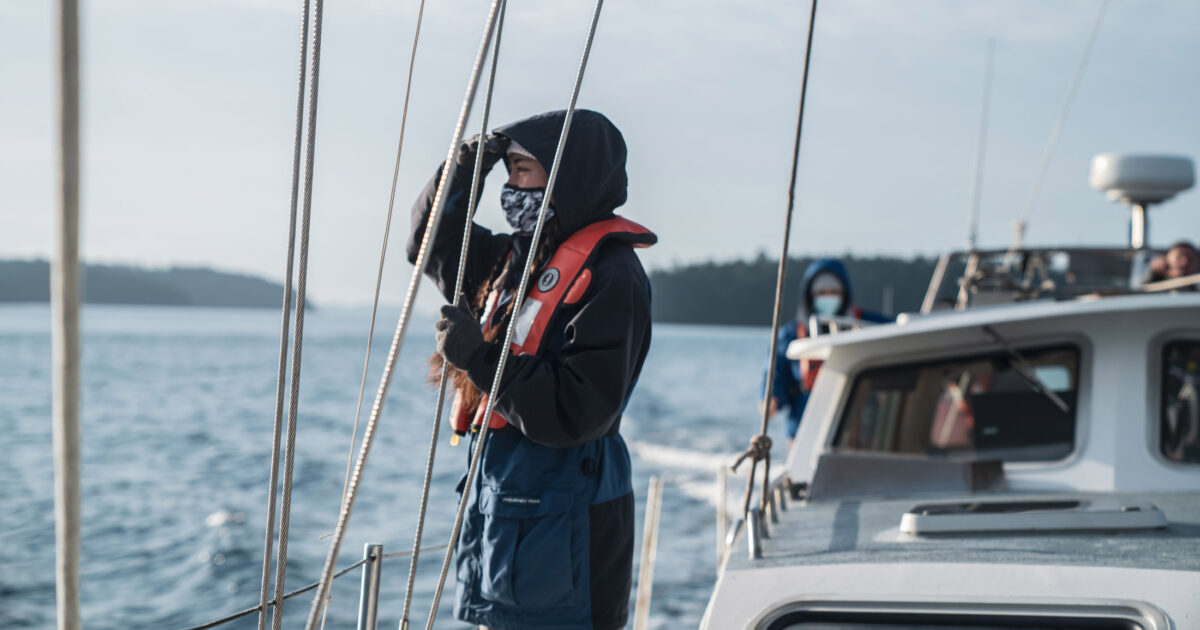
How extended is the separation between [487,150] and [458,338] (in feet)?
1.91

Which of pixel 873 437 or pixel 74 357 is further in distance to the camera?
pixel 873 437

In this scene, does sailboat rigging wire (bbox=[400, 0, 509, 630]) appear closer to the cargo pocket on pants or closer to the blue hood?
the cargo pocket on pants

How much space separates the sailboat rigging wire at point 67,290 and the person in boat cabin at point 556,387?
115 cm

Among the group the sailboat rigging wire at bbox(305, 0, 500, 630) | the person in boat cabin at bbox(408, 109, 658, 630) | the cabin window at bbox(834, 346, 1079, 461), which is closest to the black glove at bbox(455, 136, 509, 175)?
the person in boat cabin at bbox(408, 109, 658, 630)

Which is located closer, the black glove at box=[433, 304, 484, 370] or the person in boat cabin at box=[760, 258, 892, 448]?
the black glove at box=[433, 304, 484, 370]

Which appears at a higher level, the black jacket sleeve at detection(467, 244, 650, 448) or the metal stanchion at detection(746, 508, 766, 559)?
the black jacket sleeve at detection(467, 244, 650, 448)

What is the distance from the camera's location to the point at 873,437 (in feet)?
15.3

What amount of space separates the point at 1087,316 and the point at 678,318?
95.4 meters

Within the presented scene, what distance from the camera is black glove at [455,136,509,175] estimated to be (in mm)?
2385

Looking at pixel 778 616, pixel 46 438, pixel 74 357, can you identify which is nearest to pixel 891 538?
pixel 778 616

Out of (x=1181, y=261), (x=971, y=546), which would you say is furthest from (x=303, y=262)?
(x=1181, y=261)

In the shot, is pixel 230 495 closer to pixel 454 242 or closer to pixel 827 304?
pixel 827 304

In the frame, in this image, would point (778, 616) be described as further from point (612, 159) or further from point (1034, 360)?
point (1034, 360)

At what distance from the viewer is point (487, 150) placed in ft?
7.88
